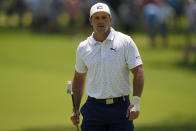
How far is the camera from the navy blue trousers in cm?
643

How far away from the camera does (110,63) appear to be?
638 cm

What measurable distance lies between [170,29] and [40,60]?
37.4 feet

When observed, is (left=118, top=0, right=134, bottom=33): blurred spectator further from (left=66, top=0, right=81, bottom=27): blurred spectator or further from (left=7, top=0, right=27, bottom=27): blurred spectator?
(left=7, top=0, right=27, bottom=27): blurred spectator

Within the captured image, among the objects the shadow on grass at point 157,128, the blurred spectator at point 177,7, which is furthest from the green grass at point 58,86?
the blurred spectator at point 177,7

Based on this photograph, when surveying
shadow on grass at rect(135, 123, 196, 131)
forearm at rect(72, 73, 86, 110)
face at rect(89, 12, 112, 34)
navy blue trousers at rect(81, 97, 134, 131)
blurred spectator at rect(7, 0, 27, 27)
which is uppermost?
blurred spectator at rect(7, 0, 27, 27)

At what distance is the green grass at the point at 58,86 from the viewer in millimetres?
11758

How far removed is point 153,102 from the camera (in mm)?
13750

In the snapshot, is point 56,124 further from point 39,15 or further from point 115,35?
point 39,15

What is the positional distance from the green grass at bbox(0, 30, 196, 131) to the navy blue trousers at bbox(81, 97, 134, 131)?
4578 millimetres

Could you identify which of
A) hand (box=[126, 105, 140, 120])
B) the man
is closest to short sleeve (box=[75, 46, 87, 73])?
the man

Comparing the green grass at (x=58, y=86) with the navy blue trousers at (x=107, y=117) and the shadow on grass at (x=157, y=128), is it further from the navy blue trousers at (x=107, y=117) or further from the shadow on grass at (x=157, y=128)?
the navy blue trousers at (x=107, y=117)

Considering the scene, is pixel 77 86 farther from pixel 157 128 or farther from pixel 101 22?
pixel 157 128

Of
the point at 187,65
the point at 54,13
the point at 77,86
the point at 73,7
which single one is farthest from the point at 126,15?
the point at 77,86

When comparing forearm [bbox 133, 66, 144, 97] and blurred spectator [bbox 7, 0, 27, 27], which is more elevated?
blurred spectator [bbox 7, 0, 27, 27]
